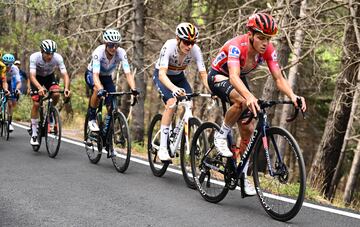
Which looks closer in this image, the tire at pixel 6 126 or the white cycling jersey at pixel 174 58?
the white cycling jersey at pixel 174 58

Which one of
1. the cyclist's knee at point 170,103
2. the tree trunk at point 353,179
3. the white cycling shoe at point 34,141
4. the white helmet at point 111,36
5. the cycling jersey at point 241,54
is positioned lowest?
the tree trunk at point 353,179

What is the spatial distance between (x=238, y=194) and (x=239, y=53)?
207cm

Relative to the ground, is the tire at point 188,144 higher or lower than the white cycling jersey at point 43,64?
lower

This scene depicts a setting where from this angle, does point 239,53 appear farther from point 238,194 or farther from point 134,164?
point 134,164

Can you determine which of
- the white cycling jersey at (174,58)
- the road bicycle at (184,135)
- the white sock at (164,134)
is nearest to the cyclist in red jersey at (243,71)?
the road bicycle at (184,135)

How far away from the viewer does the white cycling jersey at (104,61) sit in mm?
8438

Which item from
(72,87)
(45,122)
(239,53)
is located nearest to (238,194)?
(239,53)

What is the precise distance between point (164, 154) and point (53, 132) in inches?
125

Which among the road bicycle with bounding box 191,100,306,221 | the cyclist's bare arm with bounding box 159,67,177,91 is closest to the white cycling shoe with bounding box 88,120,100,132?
the cyclist's bare arm with bounding box 159,67,177,91

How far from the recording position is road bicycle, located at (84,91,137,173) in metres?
8.10

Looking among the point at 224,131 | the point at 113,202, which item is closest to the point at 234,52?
the point at 224,131

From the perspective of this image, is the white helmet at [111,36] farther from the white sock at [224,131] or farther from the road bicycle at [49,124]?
the white sock at [224,131]

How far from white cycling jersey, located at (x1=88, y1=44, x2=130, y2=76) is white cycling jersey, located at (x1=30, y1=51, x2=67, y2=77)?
126 centimetres

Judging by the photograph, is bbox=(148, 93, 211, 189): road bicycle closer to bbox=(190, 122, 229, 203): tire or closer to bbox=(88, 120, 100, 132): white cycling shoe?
bbox=(190, 122, 229, 203): tire
